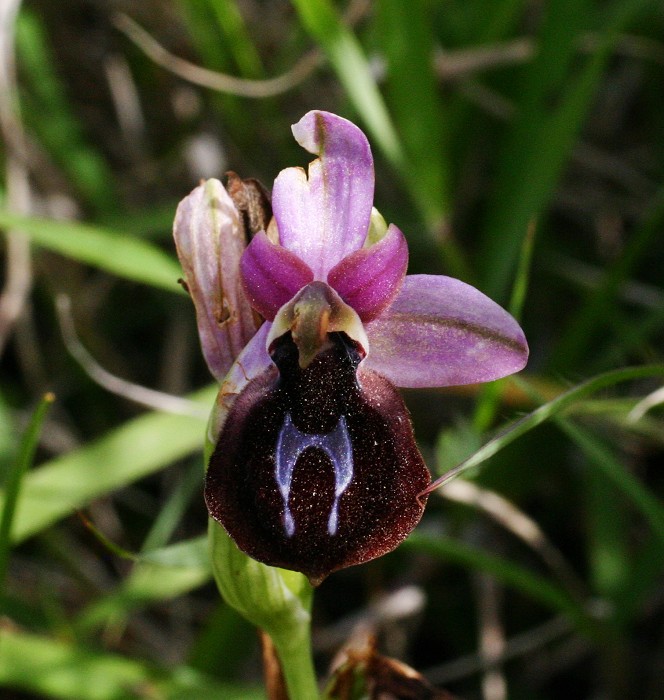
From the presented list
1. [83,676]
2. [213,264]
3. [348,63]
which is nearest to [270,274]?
[213,264]

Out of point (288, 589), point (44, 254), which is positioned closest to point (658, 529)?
point (288, 589)

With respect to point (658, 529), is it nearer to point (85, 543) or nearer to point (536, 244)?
point (536, 244)

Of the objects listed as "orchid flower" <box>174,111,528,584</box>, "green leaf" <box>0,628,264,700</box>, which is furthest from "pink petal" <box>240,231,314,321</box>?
"green leaf" <box>0,628,264,700</box>

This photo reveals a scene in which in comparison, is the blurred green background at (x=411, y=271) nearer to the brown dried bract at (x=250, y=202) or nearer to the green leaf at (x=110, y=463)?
the green leaf at (x=110, y=463)

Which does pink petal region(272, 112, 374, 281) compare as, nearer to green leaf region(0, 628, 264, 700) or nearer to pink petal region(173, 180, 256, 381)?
pink petal region(173, 180, 256, 381)

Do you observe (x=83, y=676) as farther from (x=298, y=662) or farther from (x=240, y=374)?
(x=240, y=374)

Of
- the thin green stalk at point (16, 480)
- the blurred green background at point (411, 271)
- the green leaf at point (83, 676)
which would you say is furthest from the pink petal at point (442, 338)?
the green leaf at point (83, 676)

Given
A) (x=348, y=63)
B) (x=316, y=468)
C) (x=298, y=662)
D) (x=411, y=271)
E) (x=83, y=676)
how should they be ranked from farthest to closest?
(x=411, y=271)
(x=348, y=63)
(x=83, y=676)
(x=298, y=662)
(x=316, y=468)
